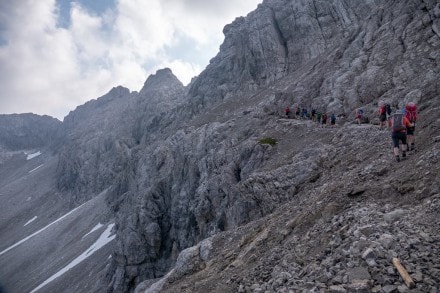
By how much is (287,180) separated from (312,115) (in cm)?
1604

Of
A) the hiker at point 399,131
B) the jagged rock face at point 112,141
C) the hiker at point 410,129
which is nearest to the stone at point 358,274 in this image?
the hiker at point 399,131

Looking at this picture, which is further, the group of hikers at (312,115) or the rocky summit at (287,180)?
the group of hikers at (312,115)

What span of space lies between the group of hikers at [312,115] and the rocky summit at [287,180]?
106 cm

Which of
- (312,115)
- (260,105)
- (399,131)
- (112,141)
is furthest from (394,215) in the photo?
(112,141)

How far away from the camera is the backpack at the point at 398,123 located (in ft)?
47.9

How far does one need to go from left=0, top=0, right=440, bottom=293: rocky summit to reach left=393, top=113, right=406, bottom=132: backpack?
1.21 m

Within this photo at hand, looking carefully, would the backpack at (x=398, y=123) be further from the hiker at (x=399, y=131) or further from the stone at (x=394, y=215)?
the stone at (x=394, y=215)

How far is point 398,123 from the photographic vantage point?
580 inches

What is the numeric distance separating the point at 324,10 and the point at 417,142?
70.5 metres

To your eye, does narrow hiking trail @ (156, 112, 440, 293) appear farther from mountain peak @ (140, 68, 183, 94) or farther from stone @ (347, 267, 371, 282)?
mountain peak @ (140, 68, 183, 94)

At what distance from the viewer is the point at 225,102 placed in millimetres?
76625

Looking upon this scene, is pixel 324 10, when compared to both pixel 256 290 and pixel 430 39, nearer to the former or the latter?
pixel 430 39

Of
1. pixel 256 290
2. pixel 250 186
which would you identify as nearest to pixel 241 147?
pixel 250 186

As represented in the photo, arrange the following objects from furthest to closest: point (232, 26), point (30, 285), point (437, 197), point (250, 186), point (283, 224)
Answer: point (232, 26), point (30, 285), point (250, 186), point (283, 224), point (437, 197)
